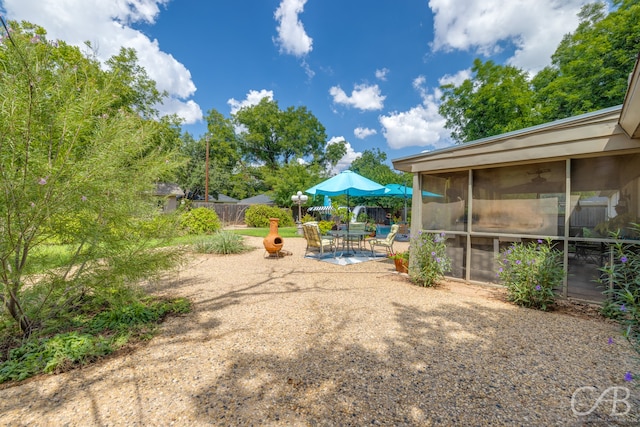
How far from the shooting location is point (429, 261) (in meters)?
4.48

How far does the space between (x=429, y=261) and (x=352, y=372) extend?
9.68 feet

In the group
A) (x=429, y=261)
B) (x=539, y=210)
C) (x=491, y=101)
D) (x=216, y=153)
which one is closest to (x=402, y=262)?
(x=429, y=261)

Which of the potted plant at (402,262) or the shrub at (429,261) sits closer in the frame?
the shrub at (429,261)

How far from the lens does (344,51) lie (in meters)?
14.9

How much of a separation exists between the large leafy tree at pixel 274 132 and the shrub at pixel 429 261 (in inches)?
1192

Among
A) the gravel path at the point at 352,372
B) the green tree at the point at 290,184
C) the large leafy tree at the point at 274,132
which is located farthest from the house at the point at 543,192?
the large leafy tree at the point at 274,132

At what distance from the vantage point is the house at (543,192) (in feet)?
11.1

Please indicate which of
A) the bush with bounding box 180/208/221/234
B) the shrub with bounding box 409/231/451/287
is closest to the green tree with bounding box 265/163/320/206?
the bush with bounding box 180/208/221/234

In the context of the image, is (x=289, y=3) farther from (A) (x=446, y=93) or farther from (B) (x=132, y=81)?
(B) (x=132, y=81)

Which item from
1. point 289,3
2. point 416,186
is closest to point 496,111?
point 289,3

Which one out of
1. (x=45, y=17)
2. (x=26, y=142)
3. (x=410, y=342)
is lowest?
(x=410, y=342)

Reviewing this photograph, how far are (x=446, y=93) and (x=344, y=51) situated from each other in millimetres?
7022

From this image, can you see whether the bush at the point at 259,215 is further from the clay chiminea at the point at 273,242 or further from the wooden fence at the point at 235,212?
the clay chiminea at the point at 273,242

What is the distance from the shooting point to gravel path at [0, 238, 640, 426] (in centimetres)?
162
